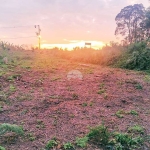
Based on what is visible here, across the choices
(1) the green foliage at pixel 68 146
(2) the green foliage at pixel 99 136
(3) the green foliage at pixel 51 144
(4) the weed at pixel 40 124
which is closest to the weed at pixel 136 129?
(2) the green foliage at pixel 99 136

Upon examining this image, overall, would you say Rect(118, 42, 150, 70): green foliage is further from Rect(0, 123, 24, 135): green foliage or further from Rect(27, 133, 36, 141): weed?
Rect(0, 123, 24, 135): green foliage

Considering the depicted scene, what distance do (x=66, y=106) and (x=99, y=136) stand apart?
1.62 meters

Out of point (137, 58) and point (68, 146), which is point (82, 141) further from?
point (137, 58)

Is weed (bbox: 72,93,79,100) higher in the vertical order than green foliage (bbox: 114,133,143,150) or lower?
higher

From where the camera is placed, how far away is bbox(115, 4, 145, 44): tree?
2022cm

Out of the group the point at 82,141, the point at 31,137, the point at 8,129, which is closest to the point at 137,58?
the point at 82,141

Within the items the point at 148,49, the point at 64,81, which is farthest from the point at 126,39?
the point at 64,81

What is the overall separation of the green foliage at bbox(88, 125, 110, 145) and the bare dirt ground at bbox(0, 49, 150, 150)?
25 centimetres

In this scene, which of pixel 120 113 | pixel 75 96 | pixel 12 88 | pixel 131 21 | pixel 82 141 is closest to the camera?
pixel 82 141

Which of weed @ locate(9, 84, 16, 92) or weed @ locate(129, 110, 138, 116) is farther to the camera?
weed @ locate(9, 84, 16, 92)

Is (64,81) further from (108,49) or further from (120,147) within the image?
(108,49)

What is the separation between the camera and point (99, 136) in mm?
3162

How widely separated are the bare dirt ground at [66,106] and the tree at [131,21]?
14203mm

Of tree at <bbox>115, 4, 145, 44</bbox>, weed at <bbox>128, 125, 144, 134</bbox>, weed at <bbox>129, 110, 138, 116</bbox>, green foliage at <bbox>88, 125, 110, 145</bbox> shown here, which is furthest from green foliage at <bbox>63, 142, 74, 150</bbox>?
tree at <bbox>115, 4, 145, 44</bbox>
